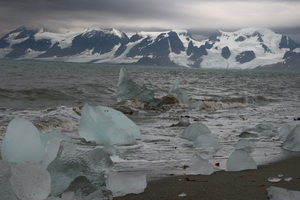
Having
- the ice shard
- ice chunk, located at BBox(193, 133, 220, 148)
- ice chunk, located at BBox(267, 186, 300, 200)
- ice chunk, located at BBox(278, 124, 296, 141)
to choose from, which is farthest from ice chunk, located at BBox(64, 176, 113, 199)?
the ice shard

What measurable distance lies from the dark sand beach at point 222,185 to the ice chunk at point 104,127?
147 centimetres

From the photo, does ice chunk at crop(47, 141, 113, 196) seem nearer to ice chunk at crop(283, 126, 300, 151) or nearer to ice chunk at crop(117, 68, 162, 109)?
ice chunk at crop(283, 126, 300, 151)

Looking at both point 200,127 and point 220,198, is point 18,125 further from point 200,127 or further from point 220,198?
point 200,127

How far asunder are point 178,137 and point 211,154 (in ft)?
3.62

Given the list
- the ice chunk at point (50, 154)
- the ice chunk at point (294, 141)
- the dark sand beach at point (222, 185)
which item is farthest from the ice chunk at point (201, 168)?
the ice chunk at point (294, 141)

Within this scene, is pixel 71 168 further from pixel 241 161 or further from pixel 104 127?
pixel 241 161

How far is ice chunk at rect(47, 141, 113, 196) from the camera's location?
1.92 meters

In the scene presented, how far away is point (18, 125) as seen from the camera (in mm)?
2254

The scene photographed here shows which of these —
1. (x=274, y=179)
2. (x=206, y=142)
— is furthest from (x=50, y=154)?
(x=206, y=142)

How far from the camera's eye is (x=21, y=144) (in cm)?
217

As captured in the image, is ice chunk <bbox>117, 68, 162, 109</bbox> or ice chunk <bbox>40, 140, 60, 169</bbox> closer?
ice chunk <bbox>40, 140, 60, 169</bbox>

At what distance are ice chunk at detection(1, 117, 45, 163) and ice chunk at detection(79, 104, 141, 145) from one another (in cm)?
109

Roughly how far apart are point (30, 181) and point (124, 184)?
2.31ft

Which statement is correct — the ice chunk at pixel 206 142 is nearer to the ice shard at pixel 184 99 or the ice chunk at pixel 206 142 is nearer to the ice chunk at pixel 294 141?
the ice chunk at pixel 294 141
